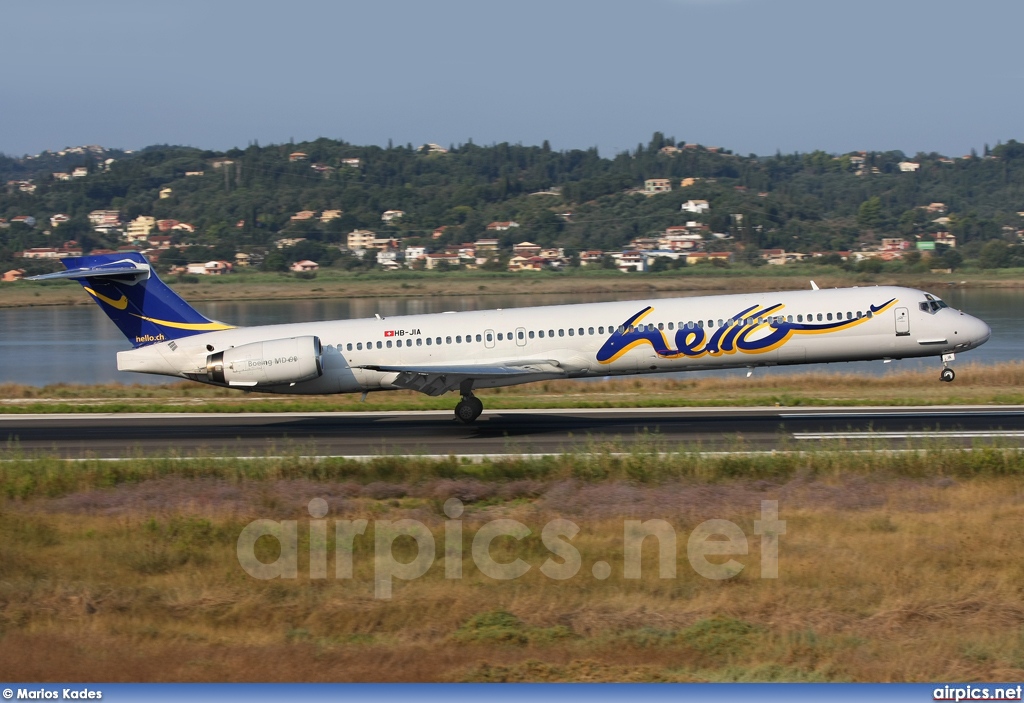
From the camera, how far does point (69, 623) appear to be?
1271 cm

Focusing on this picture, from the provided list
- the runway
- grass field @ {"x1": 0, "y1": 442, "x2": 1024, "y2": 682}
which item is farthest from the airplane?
grass field @ {"x1": 0, "y1": 442, "x2": 1024, "y2": 682}

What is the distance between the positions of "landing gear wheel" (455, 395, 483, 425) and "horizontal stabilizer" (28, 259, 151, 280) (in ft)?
30.3

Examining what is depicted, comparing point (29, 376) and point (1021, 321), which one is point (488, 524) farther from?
point (1021, 321)

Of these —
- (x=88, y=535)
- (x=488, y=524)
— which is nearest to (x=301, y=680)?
(x=488, y=524)

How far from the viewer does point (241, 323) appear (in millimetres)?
80562

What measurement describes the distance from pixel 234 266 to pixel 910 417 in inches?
5676

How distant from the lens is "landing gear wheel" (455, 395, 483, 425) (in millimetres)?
29078

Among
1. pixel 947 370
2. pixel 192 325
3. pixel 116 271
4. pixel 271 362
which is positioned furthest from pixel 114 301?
pixel 947 370

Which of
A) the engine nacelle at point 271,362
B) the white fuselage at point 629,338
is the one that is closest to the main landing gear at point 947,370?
the white fuselage at point 629,338

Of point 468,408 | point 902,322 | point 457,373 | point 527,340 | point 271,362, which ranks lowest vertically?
point 468,408

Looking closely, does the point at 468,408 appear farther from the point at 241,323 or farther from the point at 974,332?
the point at 241,323

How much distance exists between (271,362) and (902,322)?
16120mm

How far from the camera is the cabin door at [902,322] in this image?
29.2 metres

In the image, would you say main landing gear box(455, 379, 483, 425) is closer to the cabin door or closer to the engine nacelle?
the engine nacelle
